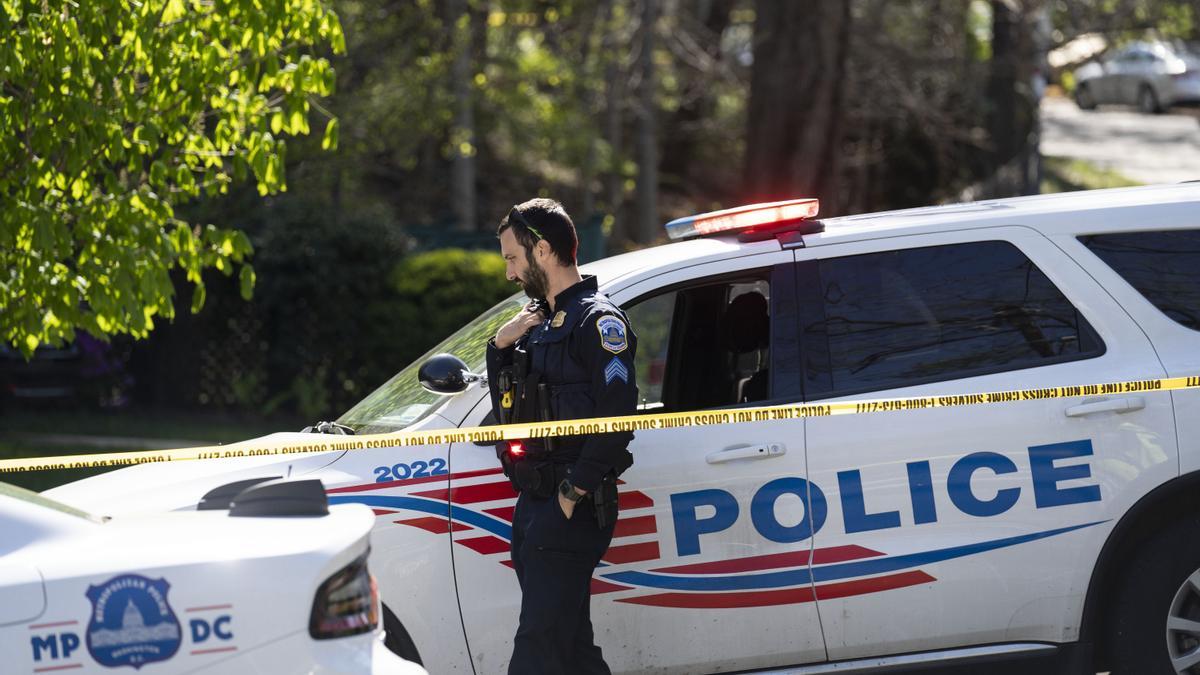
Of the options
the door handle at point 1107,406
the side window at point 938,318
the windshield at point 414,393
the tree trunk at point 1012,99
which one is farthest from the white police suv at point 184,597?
the tree trunk at point 1012,99

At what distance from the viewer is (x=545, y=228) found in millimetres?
4262

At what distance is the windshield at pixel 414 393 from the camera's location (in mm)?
4656

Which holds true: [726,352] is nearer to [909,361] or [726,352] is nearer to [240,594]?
[909,361]

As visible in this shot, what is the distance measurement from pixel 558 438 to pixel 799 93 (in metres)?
10.5

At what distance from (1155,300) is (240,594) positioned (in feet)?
10.3

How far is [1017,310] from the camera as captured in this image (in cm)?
465

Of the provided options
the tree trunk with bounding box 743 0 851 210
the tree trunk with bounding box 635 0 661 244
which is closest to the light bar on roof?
the tree trunk with bounding box 743 0 851 210

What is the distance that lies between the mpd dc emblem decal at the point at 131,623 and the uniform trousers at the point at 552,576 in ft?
4.30

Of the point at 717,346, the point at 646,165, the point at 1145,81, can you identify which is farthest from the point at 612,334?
the point at 1145,81

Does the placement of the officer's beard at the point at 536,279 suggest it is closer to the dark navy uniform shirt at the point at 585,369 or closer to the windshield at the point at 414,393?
the dark navy uniform shirt at the point at 585,369

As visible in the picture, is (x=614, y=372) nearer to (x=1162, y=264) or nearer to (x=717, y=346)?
(x=717, y=346)

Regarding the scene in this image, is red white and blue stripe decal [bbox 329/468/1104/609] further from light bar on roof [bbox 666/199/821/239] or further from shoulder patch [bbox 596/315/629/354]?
light bar on roof [bbox 666/199/821/239]

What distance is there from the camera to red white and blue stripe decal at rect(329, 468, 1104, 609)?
4.41 m

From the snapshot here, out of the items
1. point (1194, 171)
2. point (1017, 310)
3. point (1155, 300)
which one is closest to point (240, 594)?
point (1017, 310)
